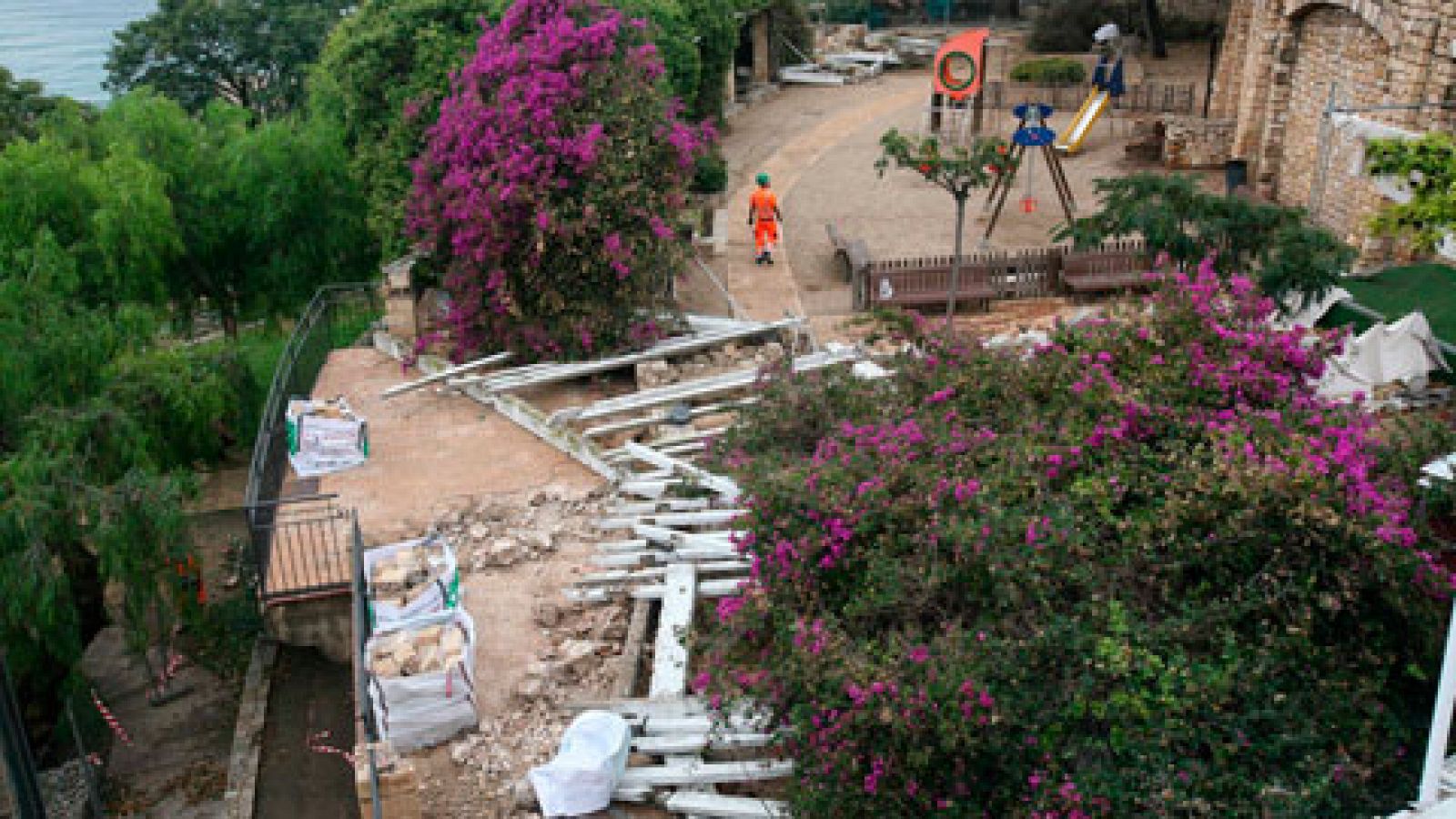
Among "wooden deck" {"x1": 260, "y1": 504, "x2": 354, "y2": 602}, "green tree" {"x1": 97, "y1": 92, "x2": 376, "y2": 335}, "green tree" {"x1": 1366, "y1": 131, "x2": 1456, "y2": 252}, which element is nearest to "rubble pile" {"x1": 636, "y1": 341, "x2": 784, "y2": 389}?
"wooden deck" {"x1": 260, "y1": 504, "x2": 354, "y2": 602}

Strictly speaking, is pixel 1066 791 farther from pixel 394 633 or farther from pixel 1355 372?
pixel 1355 372

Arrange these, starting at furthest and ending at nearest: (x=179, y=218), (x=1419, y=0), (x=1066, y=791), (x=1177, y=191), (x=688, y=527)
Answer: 1. (x=179, y=218)
2. (x=1419, y=0)
3. (x=1177, y=191)
4. (x=688, y=527)
5. (x=1066, y=791)

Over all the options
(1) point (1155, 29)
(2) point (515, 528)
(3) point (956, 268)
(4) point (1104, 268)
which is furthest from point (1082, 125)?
(2) point (515, 528)

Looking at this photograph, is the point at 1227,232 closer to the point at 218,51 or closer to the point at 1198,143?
the point at 1198,143

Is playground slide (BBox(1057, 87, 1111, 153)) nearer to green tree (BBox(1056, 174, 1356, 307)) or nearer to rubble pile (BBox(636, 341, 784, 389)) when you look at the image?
green tree (BBox(1056, 174, 1356, 307))

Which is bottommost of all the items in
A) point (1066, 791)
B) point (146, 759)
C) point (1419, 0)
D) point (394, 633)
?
point (146, 759)

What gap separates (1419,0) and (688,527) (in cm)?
1268

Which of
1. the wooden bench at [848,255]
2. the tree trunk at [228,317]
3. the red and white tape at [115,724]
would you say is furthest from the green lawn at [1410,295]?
the tree trunk at [228,317]

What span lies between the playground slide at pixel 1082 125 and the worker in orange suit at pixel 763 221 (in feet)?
26.5

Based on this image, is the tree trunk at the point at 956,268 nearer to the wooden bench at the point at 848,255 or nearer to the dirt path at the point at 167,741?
the wooden bench at the point at 848,255

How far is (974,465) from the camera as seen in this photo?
28.5ft

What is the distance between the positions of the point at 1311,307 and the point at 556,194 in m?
8.83

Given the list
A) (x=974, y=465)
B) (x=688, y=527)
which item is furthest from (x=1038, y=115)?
(x=974, y=465)

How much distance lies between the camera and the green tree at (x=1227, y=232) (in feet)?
43.6
